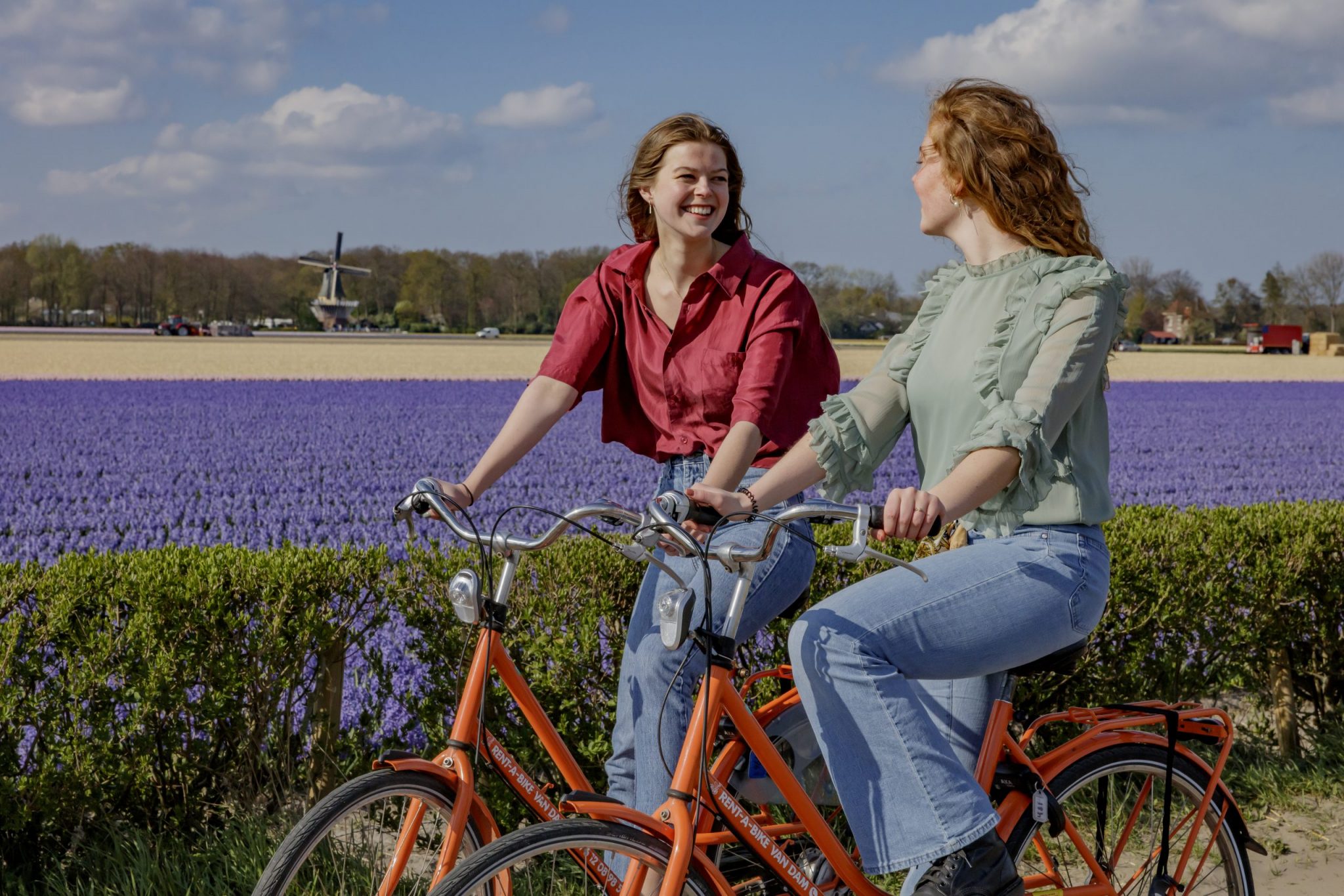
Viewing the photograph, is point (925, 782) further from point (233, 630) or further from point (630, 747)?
point (233, 630)

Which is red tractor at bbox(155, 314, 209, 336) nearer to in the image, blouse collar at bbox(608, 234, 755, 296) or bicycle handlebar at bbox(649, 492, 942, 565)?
blouse collar at bbox(608, 234, 755, 296)

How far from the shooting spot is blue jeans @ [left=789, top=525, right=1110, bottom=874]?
2408mm

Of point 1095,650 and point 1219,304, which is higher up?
point 1219,304

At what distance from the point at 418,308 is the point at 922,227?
133142 mm

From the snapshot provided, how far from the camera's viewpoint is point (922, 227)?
2879mm

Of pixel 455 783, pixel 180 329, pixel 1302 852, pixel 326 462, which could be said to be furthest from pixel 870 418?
pixel 180 329

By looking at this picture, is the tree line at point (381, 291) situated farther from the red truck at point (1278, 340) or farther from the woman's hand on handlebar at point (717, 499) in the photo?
the woman's hand on handlebar at point (717, 499)

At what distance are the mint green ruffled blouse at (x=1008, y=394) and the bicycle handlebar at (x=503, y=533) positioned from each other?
2.04 ft

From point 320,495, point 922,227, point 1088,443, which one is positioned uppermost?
point 922,227

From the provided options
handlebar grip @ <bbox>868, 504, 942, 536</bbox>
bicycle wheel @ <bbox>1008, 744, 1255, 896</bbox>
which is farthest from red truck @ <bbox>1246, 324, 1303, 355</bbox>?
handlebar grip @ <bbox>868, 504, 942, 536</bbox>

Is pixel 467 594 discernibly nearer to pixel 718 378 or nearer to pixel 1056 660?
pixel 718 378

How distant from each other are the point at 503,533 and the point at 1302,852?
10.4 feet

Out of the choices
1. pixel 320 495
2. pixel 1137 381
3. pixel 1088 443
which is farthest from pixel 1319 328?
pixel 1088 443

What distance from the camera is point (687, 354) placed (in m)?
3.22
